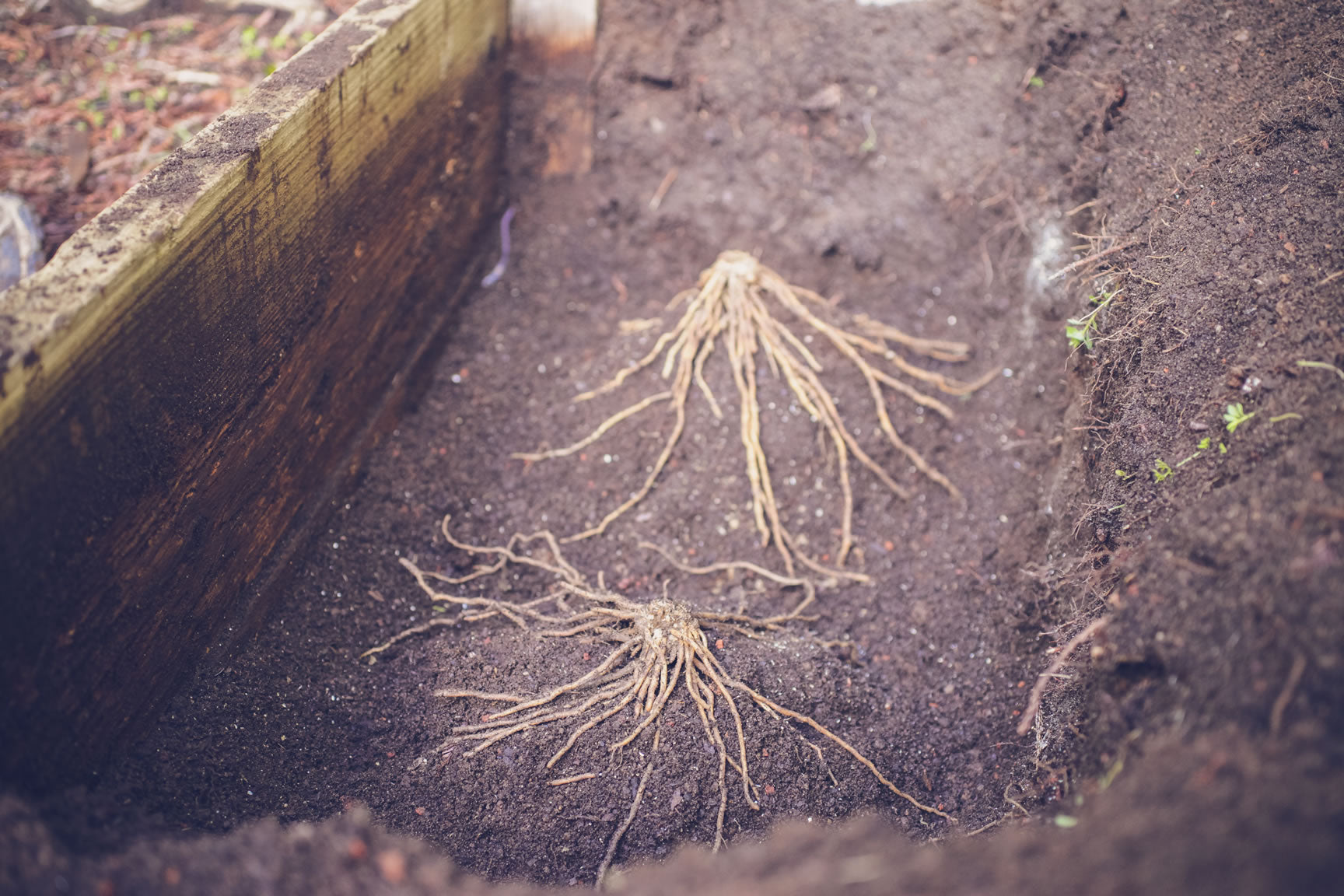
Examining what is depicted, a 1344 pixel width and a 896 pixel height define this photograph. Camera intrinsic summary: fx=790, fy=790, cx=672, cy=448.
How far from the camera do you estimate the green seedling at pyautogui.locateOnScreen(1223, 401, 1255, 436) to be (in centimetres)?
157

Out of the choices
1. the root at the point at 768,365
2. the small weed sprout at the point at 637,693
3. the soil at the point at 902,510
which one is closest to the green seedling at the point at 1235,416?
the soil at the point at 902,510

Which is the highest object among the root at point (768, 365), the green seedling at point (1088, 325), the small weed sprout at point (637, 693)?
the green seedling at point (1088, 325)

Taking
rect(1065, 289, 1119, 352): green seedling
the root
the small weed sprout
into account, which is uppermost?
Result: rect(1065, 289, 1119, 352): green seedling

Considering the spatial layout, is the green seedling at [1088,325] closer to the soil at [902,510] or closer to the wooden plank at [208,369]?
the soil at [902,510]

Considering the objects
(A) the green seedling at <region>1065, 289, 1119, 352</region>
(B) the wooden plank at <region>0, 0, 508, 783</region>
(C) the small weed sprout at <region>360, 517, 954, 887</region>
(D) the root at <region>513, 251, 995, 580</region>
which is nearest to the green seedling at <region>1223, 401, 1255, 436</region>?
(A) the green seedling at <region>1065, 289, 1119, 352</region>

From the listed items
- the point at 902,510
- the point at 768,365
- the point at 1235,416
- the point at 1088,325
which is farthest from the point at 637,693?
the point at 1088,325

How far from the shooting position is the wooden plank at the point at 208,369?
1.34 m

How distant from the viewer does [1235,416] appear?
159 centimetres

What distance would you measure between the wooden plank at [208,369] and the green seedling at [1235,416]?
6.91ft

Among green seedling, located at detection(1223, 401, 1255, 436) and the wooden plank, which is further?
green seedling, located at detection(1223, 401, 1255, 436)

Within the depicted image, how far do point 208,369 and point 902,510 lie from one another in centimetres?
190

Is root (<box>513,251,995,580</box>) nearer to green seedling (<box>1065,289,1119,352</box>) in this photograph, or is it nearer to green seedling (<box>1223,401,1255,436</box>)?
green seedling (<box>1065,289,1119,352</box>)

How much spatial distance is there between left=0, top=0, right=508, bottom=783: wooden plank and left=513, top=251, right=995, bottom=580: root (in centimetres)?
72

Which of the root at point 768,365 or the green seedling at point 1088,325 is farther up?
the green seedling at point 1088,325
